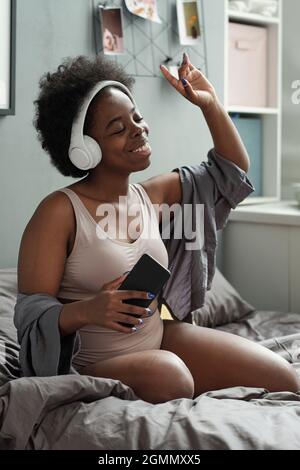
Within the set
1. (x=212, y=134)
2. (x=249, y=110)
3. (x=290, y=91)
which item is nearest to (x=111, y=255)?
(x=212, y=134)

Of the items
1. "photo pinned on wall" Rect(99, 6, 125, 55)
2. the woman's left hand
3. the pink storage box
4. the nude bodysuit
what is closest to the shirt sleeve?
the woman's left hand

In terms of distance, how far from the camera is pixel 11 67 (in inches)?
93.3

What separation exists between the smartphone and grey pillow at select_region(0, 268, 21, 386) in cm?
37

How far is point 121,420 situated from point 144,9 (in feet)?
5.37

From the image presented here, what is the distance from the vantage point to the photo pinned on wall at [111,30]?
2.62 m

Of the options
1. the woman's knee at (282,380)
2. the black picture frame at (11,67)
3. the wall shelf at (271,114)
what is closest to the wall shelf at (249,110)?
the wall shelf at (271,114)

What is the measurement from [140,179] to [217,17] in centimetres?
70

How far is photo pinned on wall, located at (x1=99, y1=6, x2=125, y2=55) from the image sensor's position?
2617 mm

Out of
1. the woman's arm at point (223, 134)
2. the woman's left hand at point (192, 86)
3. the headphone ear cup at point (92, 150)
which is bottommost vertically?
the headphone ear cup at point (92, 150)

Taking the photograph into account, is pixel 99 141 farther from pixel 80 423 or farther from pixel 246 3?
pixel 246 3

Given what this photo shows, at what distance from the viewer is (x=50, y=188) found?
2547 millimetres

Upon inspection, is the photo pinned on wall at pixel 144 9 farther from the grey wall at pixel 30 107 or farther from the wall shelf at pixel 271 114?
the wall shelf at pixel 271 114

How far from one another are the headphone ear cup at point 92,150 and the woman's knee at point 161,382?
444 millimetres
